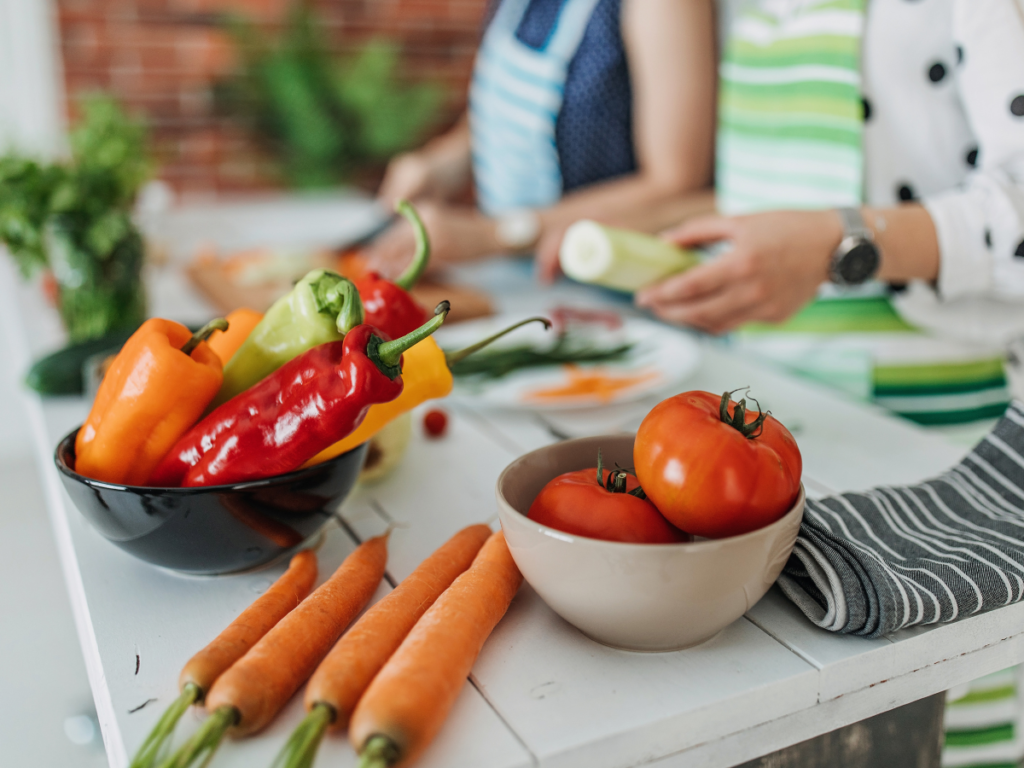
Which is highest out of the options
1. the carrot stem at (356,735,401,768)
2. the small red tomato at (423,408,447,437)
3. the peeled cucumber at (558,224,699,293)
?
the peeled cucumber at (558,224,699,293)

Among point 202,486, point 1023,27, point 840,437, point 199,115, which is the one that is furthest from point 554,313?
point 199,115

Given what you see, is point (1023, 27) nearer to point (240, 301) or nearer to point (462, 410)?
point (462, 410)

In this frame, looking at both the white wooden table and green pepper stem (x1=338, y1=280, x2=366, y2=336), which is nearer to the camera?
the white wooden table

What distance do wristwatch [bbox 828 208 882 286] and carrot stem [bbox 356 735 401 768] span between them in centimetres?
77

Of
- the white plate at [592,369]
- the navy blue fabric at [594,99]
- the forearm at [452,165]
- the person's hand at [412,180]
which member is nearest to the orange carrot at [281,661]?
the white plate at [592,369]

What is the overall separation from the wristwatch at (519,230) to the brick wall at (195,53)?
1.95 m

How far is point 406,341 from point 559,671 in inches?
9.4

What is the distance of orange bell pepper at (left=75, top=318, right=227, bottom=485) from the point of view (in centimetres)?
61

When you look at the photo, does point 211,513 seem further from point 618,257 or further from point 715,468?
point 618,257

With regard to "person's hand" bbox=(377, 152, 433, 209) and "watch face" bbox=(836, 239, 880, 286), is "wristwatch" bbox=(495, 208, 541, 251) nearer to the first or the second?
"person's hand" bbox=(377, 152, 433, 209)

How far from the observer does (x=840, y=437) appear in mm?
948

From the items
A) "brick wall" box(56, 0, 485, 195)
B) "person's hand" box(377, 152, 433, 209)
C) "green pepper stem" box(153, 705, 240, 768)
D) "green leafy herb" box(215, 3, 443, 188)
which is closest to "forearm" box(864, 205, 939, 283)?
"green pepper stem" box(153, 705, 240, 768)

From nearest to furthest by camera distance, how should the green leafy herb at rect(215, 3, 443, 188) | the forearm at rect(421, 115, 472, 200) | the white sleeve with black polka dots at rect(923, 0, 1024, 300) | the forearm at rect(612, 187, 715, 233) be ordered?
the white sleeve with black polka dots at rect(923, 0, 1024, 300) < the forearm at rect(612, 187, 715, 233) < the forearm at rect(421, 115, 472, 200) < the green leafy herb at rect(215, 3, 443, 188)

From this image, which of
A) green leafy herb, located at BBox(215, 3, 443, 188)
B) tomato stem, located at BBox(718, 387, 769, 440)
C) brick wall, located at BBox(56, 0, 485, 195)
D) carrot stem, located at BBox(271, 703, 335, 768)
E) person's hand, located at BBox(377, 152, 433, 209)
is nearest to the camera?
carrot stem, located at BBox(271, 703, 335, 768)
